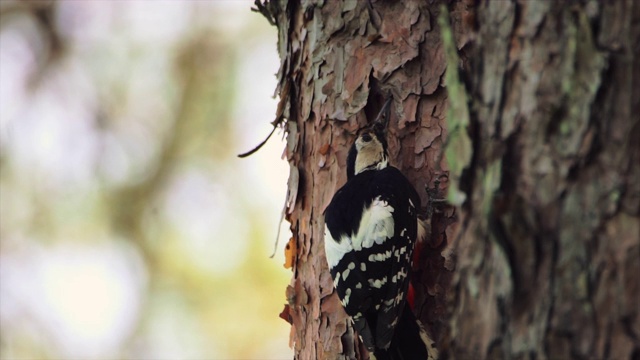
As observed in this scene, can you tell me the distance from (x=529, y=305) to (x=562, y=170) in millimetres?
276

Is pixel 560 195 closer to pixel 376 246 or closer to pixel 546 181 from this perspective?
pixel 546 181

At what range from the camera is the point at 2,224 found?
6.15 meters

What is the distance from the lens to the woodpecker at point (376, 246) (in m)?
2.93

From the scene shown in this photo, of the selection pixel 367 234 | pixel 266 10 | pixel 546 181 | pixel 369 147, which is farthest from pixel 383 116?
pixel 546 181

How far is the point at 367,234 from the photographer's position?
314 centimetres

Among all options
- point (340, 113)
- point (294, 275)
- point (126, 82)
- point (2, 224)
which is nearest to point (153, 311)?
point (2, 224)

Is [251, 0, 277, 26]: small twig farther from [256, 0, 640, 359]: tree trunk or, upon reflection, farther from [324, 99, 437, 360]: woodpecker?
[256, 0, 640, 359]: tree trunk

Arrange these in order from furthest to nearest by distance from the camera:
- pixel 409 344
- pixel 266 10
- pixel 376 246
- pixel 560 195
A: pixel 266 10, pixel 376 246, pixel 409 344, pixel 560 195

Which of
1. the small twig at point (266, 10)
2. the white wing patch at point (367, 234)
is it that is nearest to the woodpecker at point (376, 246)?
the white wing patch at point (367, 234)

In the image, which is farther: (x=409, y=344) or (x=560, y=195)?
(x=409, y=344)

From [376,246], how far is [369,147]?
1.22 feet

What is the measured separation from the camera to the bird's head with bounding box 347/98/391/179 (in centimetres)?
308

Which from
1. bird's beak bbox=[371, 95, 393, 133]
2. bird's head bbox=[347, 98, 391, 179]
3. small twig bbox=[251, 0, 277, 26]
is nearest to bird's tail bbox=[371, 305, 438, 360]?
bird's head bbox=[347, 98, 391, 179]

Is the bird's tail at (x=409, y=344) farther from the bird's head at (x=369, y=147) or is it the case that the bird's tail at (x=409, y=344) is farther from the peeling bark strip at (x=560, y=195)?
the peeling bark strip at (x=560, y=195)
